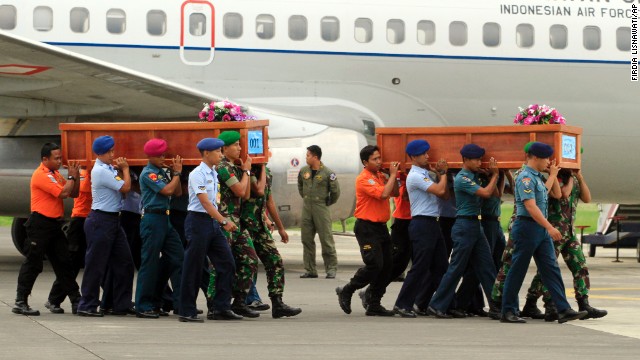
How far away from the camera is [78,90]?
1666cm

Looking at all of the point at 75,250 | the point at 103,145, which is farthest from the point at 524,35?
the point at 75,250

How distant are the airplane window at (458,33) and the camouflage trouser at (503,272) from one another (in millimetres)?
6629

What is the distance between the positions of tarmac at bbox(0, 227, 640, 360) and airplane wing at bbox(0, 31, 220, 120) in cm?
309

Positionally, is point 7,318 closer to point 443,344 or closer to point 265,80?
point 443,344

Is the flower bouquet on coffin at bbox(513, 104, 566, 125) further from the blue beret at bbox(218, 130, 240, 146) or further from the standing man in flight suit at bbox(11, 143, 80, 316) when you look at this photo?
the standing man in flight suit at bbox(11, 143, 80, 316)

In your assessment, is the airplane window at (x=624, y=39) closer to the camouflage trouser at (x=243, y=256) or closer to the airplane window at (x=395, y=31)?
the airplane window at (x=395, y=31)

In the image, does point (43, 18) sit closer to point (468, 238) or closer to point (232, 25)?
point (232, 25)

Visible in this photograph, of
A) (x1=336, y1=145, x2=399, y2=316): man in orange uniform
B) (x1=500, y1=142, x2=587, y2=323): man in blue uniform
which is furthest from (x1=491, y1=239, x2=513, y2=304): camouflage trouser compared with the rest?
(x1=336, y1=145, x2=399, y2=316): man in orange uniform

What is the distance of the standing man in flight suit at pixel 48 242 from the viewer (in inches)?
470

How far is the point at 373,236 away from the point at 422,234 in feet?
1.55

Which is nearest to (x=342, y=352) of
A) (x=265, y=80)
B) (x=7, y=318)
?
(x=7, y=318)

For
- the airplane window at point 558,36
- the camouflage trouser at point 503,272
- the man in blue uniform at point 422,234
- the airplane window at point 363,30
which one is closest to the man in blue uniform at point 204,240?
the man in blue uniform at point 422,234

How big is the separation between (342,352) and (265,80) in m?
8.85

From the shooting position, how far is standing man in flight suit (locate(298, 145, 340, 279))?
1697 centimetres
